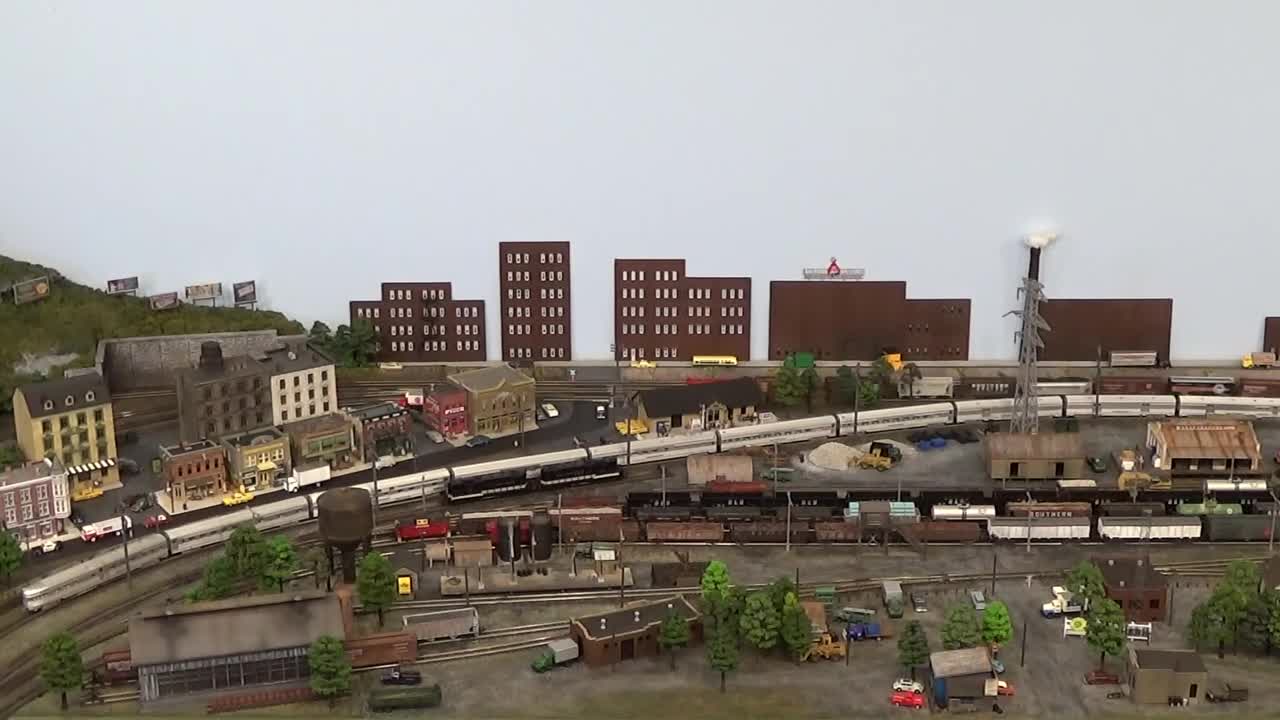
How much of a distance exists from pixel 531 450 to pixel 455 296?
14.3 meters

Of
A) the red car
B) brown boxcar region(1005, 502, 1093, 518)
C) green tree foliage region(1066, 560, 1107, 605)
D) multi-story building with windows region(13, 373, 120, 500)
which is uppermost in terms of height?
multi-story building with windows region(13, 373, 120, 500)

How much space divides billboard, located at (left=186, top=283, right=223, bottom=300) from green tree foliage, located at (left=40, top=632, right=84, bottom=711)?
123ft

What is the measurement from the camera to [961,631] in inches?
2547

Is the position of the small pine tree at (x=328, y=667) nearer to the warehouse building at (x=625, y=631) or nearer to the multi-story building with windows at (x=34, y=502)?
the warehouse building at (x=625, y=631)

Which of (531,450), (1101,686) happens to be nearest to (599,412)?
(531,450)

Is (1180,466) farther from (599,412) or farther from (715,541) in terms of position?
(599,412)

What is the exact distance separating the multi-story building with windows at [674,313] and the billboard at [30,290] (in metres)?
36.3

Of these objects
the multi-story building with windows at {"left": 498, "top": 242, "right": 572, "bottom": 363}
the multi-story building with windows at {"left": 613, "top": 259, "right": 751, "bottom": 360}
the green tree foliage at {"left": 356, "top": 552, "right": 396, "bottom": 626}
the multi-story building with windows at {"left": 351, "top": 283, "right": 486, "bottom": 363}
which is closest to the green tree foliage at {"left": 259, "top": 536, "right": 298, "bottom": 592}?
the green tree foliage at {"left": 356, "top": 552, "right": 396, "bottom": 626}

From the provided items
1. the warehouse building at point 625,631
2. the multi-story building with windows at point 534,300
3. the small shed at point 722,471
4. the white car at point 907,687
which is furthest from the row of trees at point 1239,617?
the multi-story building with windows at point 534,300

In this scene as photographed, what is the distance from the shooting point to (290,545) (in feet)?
234

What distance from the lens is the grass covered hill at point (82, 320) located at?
9331cm

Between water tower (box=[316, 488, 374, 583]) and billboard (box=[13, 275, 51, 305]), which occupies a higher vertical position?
billboard (box=[13, 275, 51, 305])

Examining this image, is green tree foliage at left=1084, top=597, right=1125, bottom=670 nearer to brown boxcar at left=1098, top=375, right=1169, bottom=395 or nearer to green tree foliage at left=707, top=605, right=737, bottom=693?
green tree foliage at left=707, top=605, right=737, bottom=693

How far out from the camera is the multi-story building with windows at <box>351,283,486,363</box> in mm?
96500
